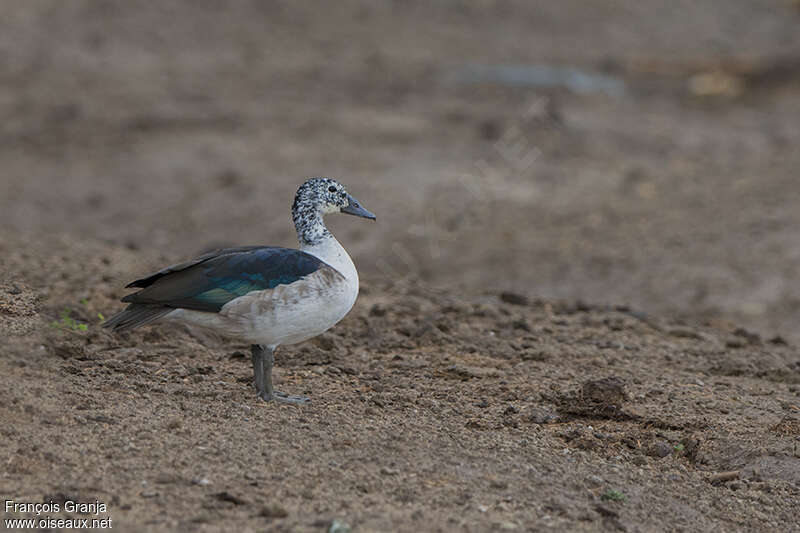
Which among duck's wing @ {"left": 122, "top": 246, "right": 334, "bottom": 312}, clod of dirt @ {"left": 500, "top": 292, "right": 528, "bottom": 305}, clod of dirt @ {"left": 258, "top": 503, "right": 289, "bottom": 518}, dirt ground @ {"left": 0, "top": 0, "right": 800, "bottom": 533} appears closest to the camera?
clod of dirt @ {"left": 258, "top": 503, "right": 289, "bottom": 518}

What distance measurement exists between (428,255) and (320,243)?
6.70m

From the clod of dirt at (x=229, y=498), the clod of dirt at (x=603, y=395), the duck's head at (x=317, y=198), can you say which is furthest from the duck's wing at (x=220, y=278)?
the clod of dirt at (x=603, y=395)

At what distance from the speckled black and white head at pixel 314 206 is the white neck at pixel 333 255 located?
1.1 inches

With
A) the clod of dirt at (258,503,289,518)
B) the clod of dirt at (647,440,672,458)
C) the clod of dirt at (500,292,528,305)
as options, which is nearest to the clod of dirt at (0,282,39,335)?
the clod of dirt at (258,503,289,518)

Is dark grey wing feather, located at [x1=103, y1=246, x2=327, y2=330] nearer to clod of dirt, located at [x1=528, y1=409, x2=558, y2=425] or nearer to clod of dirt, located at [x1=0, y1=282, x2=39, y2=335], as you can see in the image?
clod of dirt, located at [x1=0, y1=282, x2=39, y2=335]

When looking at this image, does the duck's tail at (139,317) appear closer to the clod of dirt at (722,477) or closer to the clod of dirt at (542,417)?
the clod of dirt at (542,417)

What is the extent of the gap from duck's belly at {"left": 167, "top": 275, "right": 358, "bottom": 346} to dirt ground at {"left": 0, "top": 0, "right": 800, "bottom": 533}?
0.45 meters

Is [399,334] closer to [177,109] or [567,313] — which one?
[567,313]

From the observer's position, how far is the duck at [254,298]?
623cm

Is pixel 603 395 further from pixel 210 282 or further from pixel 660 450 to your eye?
pixel 210 282

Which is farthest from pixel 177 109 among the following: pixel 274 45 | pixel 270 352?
pixel 270 352

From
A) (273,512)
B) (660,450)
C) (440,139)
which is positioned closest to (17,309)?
(273,512)

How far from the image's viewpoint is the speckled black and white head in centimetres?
680

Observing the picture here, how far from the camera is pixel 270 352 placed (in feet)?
21.3
